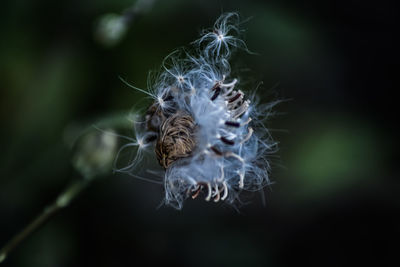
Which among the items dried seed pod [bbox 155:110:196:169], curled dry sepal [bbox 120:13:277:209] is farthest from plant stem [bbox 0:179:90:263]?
dried seed pod [bbox 155:110:196:169]

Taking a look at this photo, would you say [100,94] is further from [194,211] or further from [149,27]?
[194,211]

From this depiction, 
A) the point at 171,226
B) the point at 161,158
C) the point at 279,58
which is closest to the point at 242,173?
the point at 161,158

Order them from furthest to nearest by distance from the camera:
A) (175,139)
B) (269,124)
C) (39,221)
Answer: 1. (269,124)
2. (39,221)
3. (175,139)

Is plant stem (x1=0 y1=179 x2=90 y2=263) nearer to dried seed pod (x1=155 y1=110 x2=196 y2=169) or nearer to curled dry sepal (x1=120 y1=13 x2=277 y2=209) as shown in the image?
curled dry sepal (x1=120 y1=13 x2=277 y2=209)

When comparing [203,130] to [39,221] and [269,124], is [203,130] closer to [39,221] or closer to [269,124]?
[39,221]

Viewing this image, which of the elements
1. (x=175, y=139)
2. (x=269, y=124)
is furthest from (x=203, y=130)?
(x=269, y=124)

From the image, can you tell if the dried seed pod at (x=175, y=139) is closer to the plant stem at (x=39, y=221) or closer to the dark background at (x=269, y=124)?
the plant stem at (x=39, y=221)
